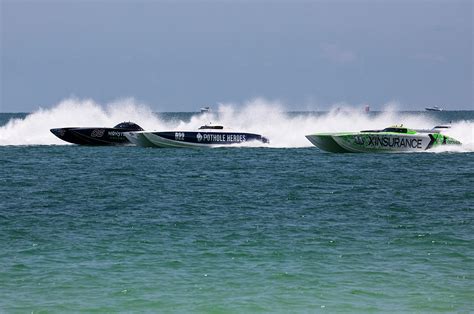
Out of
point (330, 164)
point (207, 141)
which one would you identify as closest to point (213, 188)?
point (330, 164)

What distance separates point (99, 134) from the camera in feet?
172

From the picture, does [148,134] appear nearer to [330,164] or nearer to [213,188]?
[330,164]

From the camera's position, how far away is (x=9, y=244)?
18.2 meters

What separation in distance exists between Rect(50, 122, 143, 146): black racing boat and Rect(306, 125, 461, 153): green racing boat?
13751 millimetres

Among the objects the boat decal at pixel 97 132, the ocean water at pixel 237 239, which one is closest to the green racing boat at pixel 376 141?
the ocean water at pixel 237 239

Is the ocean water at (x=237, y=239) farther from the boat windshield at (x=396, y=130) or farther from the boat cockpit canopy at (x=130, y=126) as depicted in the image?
the boat cockpit canopy at (x=130, y=126)

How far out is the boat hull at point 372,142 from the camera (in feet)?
143

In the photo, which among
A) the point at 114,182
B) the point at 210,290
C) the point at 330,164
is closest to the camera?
the point at 210,290

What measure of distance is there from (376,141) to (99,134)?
61.5ft

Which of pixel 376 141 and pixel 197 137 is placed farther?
pixel 197 137

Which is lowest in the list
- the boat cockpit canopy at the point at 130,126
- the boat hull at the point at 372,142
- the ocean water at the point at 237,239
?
the ocean water at the point at 237,239

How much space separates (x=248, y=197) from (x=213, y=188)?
312cm

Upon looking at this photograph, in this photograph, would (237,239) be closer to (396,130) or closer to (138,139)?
(396,130)

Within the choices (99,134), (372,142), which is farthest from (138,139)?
(372,142)
